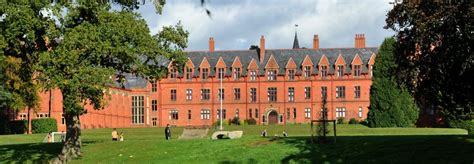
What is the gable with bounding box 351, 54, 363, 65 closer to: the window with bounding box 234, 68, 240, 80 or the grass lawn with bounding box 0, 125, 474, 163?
the window with bounding box 234, 68, 240, 80

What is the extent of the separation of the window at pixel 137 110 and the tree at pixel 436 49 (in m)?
71.9

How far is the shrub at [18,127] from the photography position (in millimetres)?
75125

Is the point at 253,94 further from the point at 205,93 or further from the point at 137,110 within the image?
the point at 137,110

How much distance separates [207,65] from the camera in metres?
97.2

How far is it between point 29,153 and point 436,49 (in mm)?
21448

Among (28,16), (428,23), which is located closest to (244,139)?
(28,16)

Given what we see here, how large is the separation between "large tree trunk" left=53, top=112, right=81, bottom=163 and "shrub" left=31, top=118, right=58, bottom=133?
139ft

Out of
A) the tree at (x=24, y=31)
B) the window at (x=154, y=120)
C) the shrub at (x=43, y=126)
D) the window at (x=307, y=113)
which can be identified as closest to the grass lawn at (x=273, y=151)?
the tree at (x=24, y=31)

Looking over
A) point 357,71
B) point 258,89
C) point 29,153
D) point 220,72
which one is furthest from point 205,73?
point 29,153

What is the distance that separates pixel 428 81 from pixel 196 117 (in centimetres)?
7299

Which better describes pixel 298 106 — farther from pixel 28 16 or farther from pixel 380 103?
pixel 28 16

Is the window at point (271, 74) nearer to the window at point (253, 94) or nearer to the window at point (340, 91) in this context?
the window at point (253, 94)

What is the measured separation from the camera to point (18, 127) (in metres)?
75.4

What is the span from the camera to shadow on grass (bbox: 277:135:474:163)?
26.8 m
